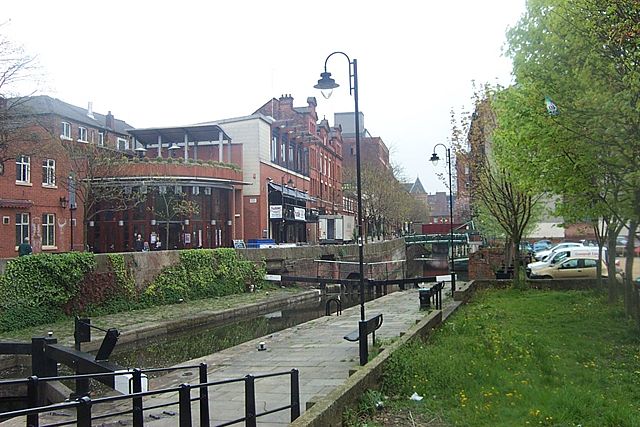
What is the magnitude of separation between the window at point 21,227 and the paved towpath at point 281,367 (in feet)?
68.2

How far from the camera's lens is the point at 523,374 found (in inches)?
377

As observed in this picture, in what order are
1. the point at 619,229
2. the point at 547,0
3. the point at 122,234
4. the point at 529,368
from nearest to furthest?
the point at 529,368 → the point at 547,0 → the point at 619,229 → the point at 122,234

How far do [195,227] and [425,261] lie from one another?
101 ft

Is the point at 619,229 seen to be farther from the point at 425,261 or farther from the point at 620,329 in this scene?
the point at 425,261

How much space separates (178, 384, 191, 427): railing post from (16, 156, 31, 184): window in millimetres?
32488

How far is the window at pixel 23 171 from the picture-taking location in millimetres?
34750

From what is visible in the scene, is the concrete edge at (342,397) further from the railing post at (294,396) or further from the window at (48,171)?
the window at (48,171)

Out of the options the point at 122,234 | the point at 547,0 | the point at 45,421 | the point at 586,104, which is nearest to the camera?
the point at 45,421

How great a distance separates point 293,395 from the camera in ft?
25.2

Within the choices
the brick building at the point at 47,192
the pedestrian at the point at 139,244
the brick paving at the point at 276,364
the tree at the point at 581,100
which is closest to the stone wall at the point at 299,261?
the brick paving at the point at 276,364

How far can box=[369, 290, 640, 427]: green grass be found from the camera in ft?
24.6

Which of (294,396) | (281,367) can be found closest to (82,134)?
(281,367)

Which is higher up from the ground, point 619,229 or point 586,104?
point 586,104

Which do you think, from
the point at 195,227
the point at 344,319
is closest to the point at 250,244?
the point at 195,227
